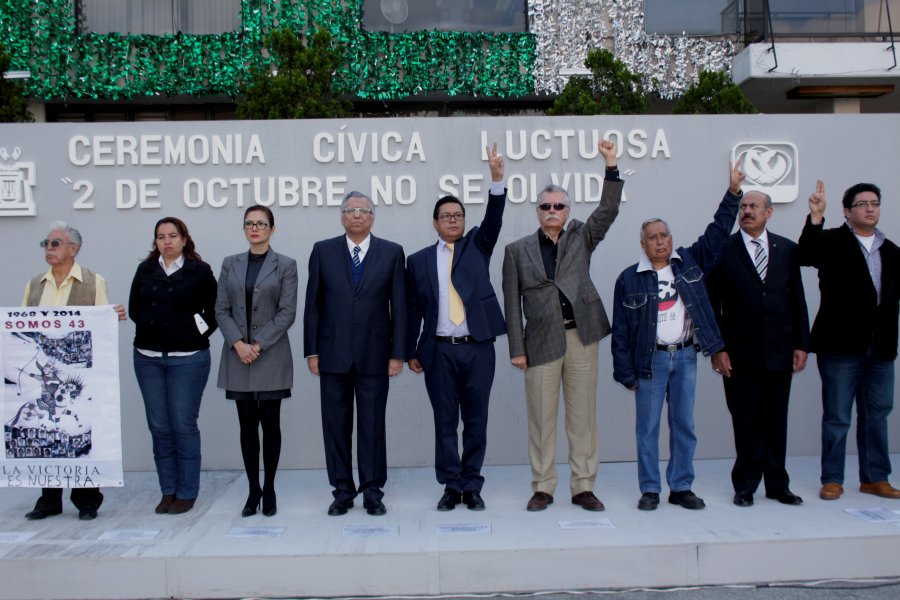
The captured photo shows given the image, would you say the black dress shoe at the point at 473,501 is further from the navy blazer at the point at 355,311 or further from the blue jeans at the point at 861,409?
the blue jeans at the point at 861,409

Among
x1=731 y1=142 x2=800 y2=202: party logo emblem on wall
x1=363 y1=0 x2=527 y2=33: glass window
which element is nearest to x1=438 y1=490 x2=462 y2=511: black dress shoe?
x1=731 y1=142 x2=800 y2=202: party logo emblem on wall

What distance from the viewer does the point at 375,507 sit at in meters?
4.77

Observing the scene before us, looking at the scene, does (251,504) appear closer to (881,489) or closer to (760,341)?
(760,341)

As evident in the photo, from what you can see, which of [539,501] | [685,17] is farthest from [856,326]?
[685,17]

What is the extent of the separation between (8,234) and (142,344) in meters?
2.02

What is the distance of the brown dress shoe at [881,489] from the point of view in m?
4.87

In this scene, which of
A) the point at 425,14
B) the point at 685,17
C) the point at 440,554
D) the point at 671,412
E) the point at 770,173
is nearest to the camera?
the point at 440,554

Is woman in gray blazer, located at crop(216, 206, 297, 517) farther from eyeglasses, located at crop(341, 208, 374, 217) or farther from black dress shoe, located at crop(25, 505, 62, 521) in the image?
black dress shoe, located at crop(25, 505, 62, 521)

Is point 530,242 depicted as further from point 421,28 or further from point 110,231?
point 421,28

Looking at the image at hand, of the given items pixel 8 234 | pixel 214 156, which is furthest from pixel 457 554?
pixel 8 234

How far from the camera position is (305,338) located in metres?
4.80

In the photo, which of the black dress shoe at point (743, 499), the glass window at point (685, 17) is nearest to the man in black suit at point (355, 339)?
the black dress shoe at point (743, 499)

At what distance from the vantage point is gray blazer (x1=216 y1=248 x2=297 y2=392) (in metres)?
4.75

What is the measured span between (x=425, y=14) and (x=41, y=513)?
858cm
